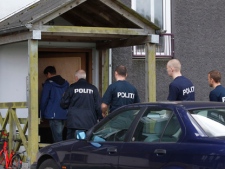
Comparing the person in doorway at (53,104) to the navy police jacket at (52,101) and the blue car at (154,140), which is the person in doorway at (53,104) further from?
the blue car at (154,140)

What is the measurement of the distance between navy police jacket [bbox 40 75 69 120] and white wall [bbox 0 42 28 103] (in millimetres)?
867

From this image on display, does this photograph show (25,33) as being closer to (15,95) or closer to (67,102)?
(67,102)

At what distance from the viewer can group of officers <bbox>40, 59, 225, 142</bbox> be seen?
9844 millimetres

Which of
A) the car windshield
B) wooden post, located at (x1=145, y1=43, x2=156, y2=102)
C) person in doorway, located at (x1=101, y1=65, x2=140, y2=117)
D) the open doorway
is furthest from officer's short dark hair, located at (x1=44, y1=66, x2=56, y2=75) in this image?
the car windshield

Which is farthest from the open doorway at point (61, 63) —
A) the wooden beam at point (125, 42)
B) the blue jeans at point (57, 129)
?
the blue jeans at point (57, 129)

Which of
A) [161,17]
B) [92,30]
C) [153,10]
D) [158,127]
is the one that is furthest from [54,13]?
[161,17]

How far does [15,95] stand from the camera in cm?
1294

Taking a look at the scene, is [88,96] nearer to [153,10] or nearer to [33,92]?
[33,92]

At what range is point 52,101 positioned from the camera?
12.1 meters

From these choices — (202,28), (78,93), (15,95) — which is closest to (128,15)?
(78,93)

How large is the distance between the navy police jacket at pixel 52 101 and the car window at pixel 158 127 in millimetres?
4617

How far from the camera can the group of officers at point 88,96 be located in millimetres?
9844

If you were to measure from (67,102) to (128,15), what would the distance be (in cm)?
200

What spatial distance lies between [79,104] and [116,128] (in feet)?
10.0
